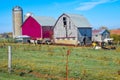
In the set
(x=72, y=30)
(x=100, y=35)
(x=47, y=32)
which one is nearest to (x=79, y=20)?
(x=72, y=30)

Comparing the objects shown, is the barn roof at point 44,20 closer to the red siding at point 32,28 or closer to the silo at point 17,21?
the red siding at point 32,28

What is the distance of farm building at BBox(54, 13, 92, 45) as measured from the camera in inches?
2212

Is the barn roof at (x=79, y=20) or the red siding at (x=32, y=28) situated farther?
the red siding at (x=32, y=28)

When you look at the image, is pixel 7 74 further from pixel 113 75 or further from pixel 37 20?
pixel 37 20

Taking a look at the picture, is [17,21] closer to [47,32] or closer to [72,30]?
[47,32]

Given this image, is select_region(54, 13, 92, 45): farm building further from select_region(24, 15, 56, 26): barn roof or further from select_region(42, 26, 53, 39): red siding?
select_region(24, 15, 56, 26): barn roof

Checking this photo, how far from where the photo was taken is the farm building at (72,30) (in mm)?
56188

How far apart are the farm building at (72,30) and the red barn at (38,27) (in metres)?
3.86

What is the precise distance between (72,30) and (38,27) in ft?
28.7

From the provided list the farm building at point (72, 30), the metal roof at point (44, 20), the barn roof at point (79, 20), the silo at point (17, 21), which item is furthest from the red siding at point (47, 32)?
the silo at point (17, 21)

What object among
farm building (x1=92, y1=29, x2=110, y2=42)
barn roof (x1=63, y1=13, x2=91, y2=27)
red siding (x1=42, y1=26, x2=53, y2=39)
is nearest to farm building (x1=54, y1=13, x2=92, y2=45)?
barn roof (x1=63, y1=13, x2=91, y2=27)

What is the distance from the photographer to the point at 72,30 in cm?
5650

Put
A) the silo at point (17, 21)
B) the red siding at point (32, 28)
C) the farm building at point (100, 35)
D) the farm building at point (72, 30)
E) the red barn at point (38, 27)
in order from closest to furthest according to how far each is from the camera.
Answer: the farm building at point (72, 30), the red barn at point (38, 27), the red siding at point (32, 28), the silo at point (17, 21), the farm building at point (100, 35)

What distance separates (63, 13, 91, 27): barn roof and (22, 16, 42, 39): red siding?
8107 mm
